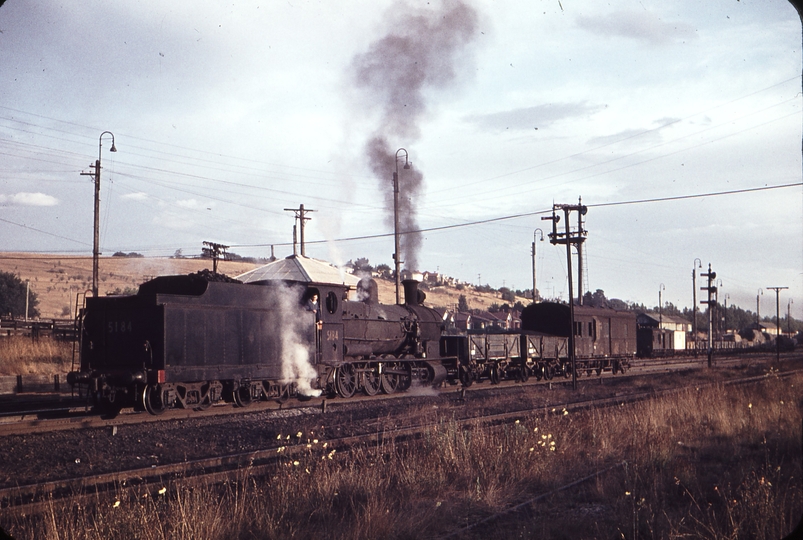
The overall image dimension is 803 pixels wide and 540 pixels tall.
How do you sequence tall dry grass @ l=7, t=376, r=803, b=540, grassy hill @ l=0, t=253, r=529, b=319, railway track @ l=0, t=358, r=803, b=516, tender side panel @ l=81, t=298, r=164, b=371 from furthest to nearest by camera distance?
grassy hill @ l=0, t=253, r=529, b=319, tender side panel @ l=81, t=298, r=164, b=371, railway track @ l=0, t=358, r=803, b=516, tall dry grass @ l=7, t=376, r=803, b=540

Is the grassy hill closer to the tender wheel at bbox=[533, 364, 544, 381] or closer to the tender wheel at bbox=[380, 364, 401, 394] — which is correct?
the tender wheel at bbox=[533, 364, 544, 381]

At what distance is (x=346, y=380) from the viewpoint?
748 inches

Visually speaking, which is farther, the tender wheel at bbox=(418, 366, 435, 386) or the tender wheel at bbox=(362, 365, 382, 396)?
the tender wheel at bbox=(418, 366, 435, 386)

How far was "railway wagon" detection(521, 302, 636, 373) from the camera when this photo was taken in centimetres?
3148

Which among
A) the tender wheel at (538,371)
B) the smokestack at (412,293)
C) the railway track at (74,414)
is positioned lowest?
the tender wheel at (538,371)

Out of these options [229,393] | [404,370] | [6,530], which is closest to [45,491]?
[6,530]

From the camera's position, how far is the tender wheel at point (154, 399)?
46.2 feet

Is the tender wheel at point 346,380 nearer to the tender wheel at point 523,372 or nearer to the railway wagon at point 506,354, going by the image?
the railway wagon at point 506,354

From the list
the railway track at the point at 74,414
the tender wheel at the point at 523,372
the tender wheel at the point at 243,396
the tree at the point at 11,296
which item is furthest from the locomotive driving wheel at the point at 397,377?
the tree at the point at 11,296

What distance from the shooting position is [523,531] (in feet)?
20.8

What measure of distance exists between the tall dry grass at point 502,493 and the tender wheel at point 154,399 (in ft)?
16.5

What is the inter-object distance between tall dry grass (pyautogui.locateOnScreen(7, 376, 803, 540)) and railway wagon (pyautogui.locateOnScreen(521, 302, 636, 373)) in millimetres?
19155

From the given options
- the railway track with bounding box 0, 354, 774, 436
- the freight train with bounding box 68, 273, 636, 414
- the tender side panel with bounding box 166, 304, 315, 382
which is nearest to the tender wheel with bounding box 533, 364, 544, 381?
the freight train with bounding box 68, 273, 636, 414

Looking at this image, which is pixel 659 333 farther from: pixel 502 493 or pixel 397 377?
pixel 502 493
